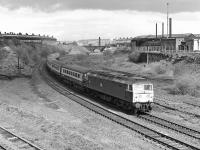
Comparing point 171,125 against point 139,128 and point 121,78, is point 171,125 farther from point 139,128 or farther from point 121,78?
point 121,78

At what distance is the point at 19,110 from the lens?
3077 centimetres

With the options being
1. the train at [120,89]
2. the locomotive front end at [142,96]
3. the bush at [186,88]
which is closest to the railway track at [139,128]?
the train at [120,89]

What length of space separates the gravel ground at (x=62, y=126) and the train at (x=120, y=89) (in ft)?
9.26

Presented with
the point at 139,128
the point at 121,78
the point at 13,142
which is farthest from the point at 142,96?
the point at 13,142

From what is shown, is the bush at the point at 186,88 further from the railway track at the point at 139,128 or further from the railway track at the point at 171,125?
the railway track at the point at 171,125

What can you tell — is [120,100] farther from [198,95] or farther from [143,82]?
[198,95]

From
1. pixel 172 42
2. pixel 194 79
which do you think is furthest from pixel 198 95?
pixel 172 42

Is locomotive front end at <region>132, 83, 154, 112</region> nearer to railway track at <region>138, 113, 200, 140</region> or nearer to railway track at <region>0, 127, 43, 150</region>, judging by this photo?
railway track at <region>138, 113, 200, 140</region>

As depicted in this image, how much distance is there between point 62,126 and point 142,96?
8.24m

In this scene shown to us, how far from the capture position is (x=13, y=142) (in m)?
19.9

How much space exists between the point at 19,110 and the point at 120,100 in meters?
8.53

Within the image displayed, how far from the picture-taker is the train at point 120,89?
30.2 m

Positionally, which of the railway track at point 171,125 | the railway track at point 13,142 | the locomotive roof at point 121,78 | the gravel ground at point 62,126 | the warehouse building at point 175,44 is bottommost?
the railway track at point 171,125

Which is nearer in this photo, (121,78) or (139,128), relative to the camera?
(139,128)
